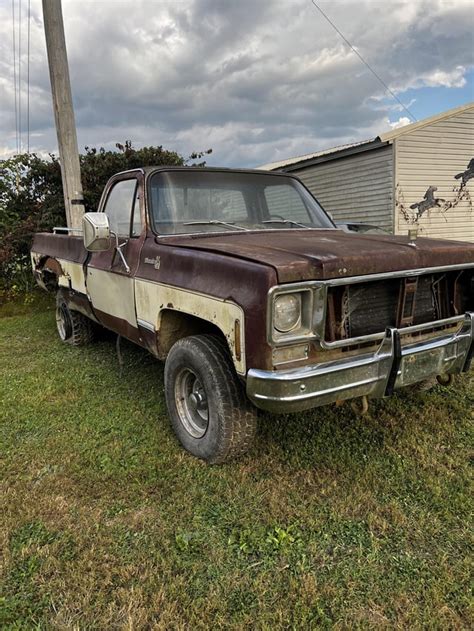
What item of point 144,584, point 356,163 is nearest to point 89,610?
point 144,584

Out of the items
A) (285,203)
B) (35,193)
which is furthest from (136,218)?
(35,193)

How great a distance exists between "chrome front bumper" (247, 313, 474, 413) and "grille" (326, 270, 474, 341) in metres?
0.13

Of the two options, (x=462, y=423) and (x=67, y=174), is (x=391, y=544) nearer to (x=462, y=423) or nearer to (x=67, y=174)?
(x=462, y=423)

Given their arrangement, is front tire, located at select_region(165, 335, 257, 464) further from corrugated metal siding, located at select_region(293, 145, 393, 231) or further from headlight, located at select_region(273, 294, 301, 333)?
corrugated metal siding, located at select_region(293, 145, 393, 231)

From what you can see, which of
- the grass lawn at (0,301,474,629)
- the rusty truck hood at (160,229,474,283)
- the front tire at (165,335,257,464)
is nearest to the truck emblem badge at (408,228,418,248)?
the rusty truck hood at (160,229,474,283)

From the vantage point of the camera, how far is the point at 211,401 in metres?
2.83

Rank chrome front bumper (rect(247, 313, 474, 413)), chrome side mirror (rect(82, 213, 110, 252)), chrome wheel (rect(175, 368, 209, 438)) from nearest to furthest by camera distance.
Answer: chrome front bumper (rect(247, 313, 474, 413)) → chrome wheel (rect(175, 368, 209, 438)) → chrome side mirror (rect(82, 213, 110, 252))

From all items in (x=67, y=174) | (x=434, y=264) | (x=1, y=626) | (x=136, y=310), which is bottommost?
(x=1, y=626)

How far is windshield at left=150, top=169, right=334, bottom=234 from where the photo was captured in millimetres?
3611

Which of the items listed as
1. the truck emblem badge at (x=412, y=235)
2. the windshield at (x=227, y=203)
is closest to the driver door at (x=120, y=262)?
the windshield at (x=227, y=203)

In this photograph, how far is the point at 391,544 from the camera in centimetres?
232

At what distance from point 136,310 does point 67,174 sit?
5.26 meters

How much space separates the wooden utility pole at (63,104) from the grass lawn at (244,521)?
5.05 meters

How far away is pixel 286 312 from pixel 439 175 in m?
10.6
